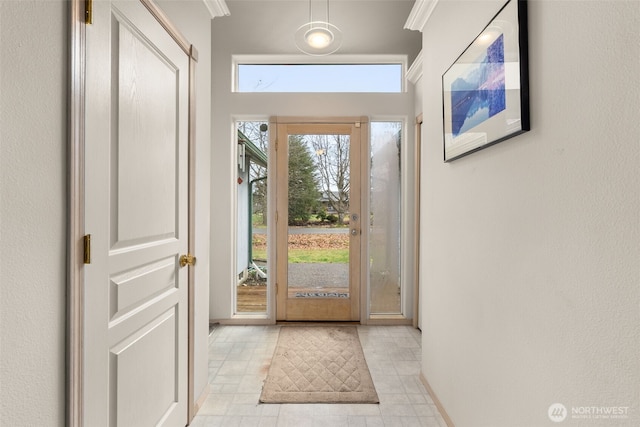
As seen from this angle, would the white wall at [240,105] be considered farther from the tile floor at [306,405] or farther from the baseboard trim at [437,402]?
the baseboard trim at [437,402]

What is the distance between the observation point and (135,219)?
131 centimetres

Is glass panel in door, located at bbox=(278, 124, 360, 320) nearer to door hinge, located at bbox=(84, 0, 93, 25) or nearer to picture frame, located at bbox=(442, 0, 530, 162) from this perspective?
picture frame, located at bbox=(442, 0, 530, 162)

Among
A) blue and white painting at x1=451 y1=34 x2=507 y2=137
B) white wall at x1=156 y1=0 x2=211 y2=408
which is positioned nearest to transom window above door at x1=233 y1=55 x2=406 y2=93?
white wall at x1=156 y1=0 x2=211 y2=408

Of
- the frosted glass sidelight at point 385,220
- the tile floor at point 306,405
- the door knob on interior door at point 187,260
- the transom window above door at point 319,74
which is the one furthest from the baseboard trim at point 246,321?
the transom window above door at point 319,74

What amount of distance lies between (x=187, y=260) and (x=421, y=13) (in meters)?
2.15

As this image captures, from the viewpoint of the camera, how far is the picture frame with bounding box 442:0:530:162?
3.72ft

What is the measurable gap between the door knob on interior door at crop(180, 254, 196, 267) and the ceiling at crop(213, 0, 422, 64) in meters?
2.54

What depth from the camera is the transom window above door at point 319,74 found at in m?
A: 3.46

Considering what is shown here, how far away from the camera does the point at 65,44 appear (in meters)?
0.97

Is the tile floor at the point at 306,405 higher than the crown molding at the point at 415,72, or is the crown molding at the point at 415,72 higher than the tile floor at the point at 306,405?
the crown molding at the point at 415,72

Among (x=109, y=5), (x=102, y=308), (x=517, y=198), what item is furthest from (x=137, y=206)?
(x=517, y=198)

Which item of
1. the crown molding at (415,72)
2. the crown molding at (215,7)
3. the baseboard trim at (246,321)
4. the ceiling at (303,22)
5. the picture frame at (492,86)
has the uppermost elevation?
the ceiling at (303,22)

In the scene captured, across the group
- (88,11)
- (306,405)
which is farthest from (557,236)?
(306,405)

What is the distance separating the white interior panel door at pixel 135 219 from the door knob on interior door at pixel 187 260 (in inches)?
1.2
